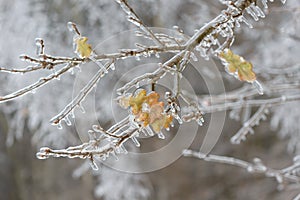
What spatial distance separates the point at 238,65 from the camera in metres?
0.52

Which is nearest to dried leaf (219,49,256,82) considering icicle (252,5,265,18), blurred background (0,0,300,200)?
icicle (252,5,265,18)

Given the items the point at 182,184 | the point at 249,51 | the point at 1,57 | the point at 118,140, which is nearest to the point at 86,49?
the point at 118,140

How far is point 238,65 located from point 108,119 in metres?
1.52

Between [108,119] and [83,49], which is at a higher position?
[83,49]

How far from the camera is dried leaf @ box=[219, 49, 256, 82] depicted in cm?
51

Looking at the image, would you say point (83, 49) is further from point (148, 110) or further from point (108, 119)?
point (108, 119)

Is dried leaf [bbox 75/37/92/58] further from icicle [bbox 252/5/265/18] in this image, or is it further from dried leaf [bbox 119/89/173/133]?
icicle [bbox 252/5/265/18]

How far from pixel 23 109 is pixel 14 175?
139 centimetres

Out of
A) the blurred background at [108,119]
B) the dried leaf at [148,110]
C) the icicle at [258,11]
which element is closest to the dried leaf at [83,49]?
the dried leaf at [148,110]

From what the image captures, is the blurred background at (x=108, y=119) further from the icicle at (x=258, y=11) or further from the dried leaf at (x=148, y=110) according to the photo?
the dried leaf at (x=148, y=110)

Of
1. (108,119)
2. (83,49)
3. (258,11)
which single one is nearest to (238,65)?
(258,11)

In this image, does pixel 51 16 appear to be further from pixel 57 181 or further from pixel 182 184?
pixel 182 184

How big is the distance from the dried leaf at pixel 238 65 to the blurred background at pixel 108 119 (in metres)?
0.53

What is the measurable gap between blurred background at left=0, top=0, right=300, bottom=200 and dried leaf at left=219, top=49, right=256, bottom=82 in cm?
53
